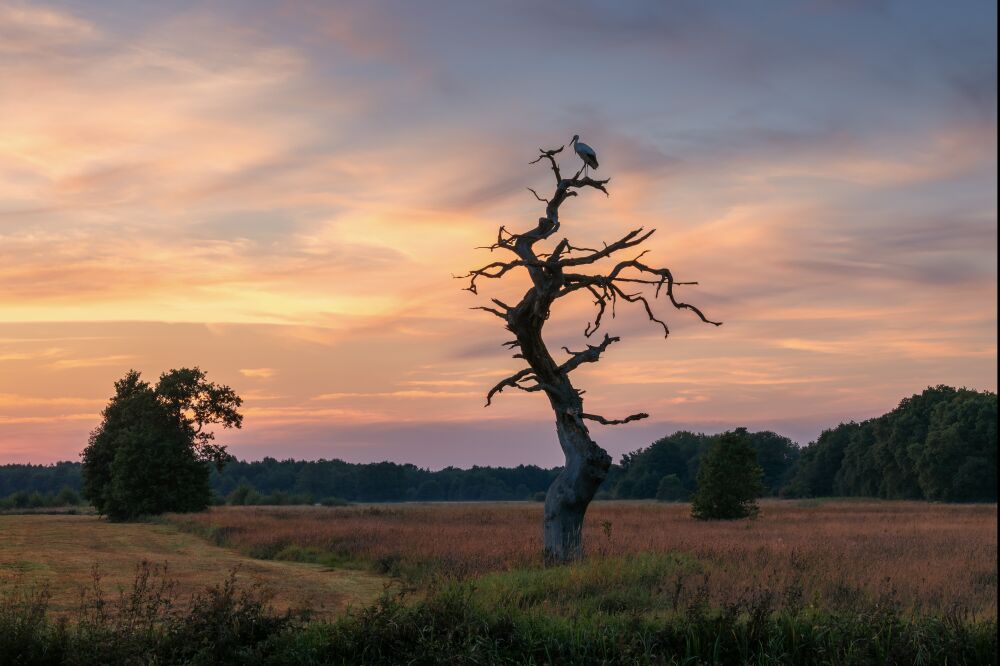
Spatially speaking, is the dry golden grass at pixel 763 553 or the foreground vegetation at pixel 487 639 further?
the dry golden grass at pixel 763 553

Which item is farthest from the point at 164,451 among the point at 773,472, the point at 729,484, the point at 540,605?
the point at 773,472

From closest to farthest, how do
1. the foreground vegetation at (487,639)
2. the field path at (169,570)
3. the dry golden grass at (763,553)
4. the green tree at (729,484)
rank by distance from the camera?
the foreground vegetation at (487,639) < the dry golden grass at (763,553) < the field path at (169,570) < the green tree at (729,484)

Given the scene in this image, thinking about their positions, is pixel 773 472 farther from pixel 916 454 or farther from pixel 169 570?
pixel 169 570

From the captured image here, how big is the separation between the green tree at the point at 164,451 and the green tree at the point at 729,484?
1350 inches

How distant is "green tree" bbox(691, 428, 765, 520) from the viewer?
43.7 meters

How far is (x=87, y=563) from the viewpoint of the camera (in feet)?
94.6

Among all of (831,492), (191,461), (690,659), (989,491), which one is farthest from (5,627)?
(831,492)

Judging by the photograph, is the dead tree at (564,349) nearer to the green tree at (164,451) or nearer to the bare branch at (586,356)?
the bare branch at (586,356)

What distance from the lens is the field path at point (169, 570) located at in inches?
767

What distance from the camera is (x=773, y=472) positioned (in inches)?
5192

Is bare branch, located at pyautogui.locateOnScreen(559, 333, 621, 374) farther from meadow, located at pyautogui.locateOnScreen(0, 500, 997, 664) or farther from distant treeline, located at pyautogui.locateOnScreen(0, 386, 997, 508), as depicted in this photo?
distant treeline, located at pyautogui.locateOnScreen(0, 386, 997, 508)

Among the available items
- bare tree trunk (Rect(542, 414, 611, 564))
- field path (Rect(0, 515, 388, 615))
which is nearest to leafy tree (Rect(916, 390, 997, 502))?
field path (Rect(0, 515, 388, 615))

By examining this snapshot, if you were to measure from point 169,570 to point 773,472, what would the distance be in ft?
383

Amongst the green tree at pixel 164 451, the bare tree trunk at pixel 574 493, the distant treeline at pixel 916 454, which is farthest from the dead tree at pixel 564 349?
the distant treeline at pixel 916 454
